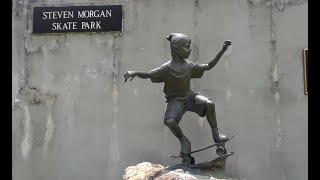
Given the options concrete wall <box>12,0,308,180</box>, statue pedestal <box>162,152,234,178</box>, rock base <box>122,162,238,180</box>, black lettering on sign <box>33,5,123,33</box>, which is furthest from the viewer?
black lettering on sign <box>33,5,123,33</box>

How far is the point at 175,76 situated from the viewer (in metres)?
5.73

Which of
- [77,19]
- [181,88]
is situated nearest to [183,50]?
[181,88]

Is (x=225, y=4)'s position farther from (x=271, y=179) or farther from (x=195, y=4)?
(x=271, y=179)

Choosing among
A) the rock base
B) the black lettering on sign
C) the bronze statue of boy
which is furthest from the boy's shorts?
the black lettering on sign

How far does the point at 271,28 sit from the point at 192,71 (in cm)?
231

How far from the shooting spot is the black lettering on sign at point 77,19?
7.89 m

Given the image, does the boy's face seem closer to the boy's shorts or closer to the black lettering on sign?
the boy's shorts

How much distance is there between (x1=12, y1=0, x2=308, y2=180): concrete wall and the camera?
7.45 m

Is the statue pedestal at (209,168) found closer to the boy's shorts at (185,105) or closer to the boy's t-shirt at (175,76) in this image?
the boy's shorts at (185,105)

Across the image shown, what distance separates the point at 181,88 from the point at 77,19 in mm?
2857

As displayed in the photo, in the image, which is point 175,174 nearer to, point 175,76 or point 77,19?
point 175,76

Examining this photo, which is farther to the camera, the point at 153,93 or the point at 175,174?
the point at 153,93

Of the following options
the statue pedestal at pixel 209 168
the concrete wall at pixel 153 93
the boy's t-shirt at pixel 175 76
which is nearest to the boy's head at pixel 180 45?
the boy's t-shirt at pixel 175 76

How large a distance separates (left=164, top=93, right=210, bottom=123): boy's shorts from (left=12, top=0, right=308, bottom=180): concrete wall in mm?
1818
